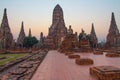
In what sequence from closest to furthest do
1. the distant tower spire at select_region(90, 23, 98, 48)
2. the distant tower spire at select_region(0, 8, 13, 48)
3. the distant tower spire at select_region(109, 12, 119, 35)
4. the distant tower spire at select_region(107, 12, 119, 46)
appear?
1. the distant tower spire at select_region(107, 12, 119, 46)
2. the distant tower spire at select_region(109, 12, 119, 35)
3. the distant tower spire at select_region(0, 8, 13, 48)
4. the distant tower spire at select_region(90, 23, 98, 48)

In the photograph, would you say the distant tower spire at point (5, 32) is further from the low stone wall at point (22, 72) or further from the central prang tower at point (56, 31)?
the low stone wall at point (22, 72)

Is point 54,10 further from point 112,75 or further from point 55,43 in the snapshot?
point 112,75

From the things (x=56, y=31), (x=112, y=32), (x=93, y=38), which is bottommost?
(x=93, y=38)

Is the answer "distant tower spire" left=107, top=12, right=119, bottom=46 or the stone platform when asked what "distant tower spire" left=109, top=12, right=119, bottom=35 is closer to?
"distant tower spire" left=107, top=12, right=119, bottom=46

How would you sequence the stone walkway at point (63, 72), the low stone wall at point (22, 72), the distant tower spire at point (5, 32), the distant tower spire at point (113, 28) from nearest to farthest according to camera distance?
the stone walkway at point (63, 72), the low stone wall at point (22, 72), the distant tower spire at point (113, 28), the distant tower spire at point (5, 32)

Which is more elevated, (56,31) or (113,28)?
(113,28)

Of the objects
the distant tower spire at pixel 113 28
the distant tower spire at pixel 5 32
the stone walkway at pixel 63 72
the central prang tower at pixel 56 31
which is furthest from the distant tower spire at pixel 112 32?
the stone walkway at pixel 63 72

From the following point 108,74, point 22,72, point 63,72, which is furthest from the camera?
Answer: point 22,72

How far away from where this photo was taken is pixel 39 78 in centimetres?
575

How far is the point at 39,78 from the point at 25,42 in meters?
48.3

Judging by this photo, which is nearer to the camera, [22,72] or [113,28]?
[22,72]

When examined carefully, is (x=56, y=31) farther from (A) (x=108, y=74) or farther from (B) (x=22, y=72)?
(A) (x=108, y=74)

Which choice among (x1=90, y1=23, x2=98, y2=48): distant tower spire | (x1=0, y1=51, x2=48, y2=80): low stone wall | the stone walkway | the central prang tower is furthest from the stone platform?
(x1=90, y1=23, x2=98, y2=48): distant tower spire

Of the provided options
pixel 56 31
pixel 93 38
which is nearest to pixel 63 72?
pixel 56 31
